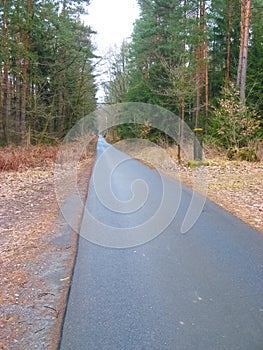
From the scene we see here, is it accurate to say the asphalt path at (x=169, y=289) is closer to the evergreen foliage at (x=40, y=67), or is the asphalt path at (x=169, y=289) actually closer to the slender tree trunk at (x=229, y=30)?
the evergreen foliage at (x=40, y=67)

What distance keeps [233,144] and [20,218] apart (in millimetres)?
10944

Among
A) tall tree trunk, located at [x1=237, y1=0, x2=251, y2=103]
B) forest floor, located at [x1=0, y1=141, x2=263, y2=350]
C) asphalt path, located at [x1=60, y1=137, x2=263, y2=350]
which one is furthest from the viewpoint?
tall tree trunk, located at [x1=237, y1=0, x2=251, y2=103]

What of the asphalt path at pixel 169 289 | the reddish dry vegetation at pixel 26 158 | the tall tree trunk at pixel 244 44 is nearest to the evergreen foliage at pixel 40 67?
the reddish dry vegetation at pixel 26 158

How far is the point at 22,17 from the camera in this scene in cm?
1426

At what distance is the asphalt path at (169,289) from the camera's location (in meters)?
2.33

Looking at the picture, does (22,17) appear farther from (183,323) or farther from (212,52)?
(183,323)

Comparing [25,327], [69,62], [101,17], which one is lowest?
[25,327]

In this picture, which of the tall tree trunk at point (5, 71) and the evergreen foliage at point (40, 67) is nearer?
the tall tree trunk at point (5, 71)

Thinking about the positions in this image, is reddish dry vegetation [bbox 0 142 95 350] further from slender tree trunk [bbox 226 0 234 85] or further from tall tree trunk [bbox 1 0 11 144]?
slender tree trunk [bbox 226 0 234 85]

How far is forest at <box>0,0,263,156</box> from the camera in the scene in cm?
1401

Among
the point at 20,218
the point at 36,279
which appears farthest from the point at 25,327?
the point at 20,218

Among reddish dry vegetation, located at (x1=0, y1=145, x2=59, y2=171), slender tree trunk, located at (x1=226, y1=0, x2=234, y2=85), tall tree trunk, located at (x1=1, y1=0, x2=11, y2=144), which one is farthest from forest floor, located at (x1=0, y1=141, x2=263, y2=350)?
slender tree trunk, located at (x1=226, y1=0, x2=234, y2=85)

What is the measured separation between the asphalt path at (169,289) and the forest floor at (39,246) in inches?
6.6

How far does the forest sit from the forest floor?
563cm
